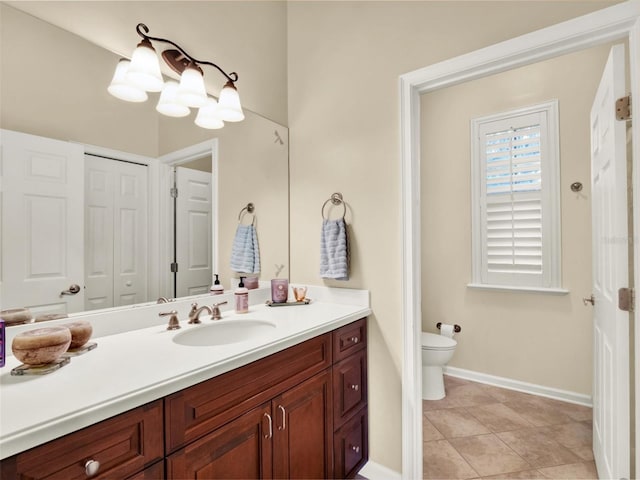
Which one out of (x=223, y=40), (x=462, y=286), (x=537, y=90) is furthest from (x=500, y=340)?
(x=223, y=40)

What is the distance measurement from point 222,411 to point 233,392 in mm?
60

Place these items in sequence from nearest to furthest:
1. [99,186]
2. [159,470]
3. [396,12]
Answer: [159,470] < [99,186] < [396,12]

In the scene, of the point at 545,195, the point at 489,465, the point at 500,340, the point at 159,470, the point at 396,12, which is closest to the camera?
the point at 159,470

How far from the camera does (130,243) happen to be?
4.46 feet

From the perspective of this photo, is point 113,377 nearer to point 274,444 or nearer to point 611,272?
point 274,444

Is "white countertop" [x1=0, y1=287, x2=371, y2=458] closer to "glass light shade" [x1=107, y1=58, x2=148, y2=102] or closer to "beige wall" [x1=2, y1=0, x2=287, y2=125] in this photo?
"glass light shade" [x1=107, y1=58, x2=148, y2=102]

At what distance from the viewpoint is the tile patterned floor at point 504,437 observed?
1773mm

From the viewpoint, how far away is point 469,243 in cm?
289

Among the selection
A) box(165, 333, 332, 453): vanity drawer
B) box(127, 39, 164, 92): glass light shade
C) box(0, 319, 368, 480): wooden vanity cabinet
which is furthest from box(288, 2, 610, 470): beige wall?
box(127, 39, 164, 92): glass light shade

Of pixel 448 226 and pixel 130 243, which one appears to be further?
pixel 448 226

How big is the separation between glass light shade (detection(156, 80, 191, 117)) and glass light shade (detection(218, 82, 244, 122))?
8.3 inches

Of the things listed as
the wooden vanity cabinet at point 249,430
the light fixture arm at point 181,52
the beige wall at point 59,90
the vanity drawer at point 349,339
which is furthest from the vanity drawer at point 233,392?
the light fixture arm at point 181,52

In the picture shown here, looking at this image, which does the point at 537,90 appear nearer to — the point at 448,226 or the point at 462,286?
the point at 448,226

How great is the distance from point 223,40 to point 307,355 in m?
1.66
